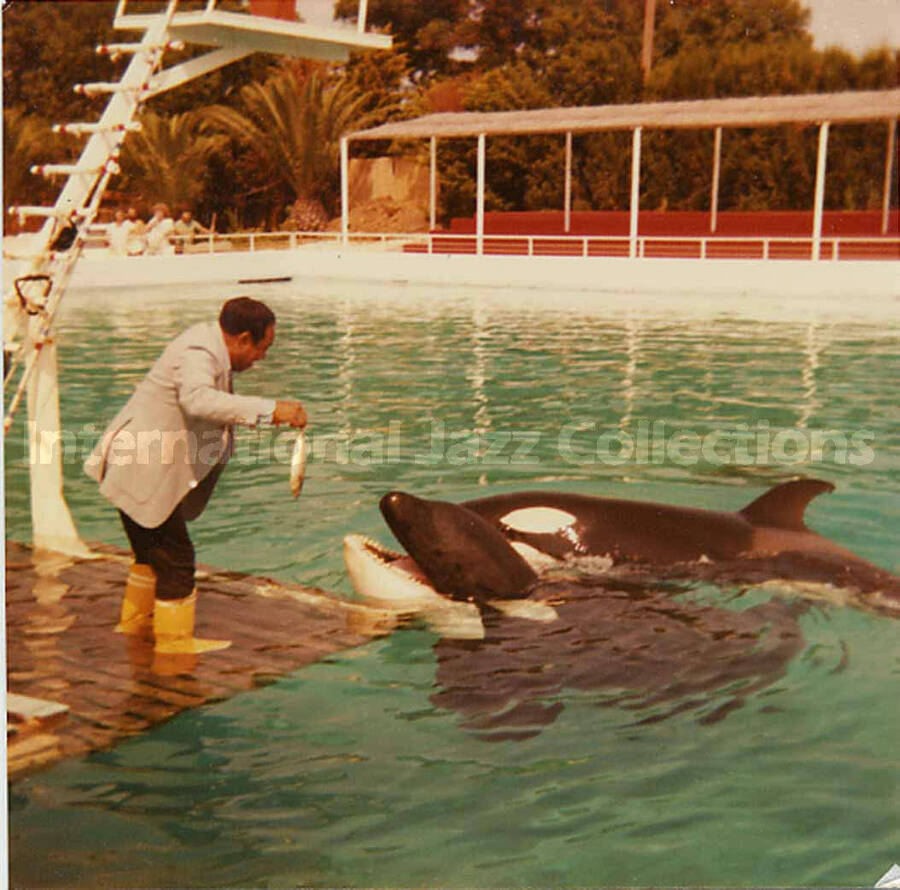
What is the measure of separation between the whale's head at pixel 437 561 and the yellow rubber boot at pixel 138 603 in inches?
36.4

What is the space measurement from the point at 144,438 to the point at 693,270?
18.9 m

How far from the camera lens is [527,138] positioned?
31.0 meters

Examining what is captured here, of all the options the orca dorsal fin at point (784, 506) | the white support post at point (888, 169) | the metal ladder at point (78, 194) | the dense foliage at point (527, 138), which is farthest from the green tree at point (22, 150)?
the white support post at point (888, 169)

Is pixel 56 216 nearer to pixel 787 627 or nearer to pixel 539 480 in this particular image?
pixel 787 627

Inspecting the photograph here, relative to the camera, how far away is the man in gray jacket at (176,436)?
460 centimetres

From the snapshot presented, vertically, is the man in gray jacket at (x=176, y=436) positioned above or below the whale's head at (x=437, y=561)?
above

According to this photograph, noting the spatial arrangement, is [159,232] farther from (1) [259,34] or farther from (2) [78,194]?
(2) [78,194]

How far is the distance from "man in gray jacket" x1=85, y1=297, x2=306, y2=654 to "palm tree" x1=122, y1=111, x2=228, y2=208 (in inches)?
777

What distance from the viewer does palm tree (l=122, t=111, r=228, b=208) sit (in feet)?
80.1

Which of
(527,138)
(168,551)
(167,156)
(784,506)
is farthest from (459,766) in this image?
(527,138)

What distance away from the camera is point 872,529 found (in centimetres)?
798

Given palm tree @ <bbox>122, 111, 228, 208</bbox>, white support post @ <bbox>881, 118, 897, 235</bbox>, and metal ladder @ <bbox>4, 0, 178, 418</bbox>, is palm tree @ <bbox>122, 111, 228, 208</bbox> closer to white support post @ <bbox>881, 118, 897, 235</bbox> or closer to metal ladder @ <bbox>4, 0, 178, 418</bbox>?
white support post @ <bbox>881, 118, 897, 235</bbox>

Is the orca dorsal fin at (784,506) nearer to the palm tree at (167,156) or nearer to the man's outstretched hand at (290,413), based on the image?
the man's outstretched hand at (290,413)

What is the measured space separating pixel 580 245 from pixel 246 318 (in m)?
22.3
